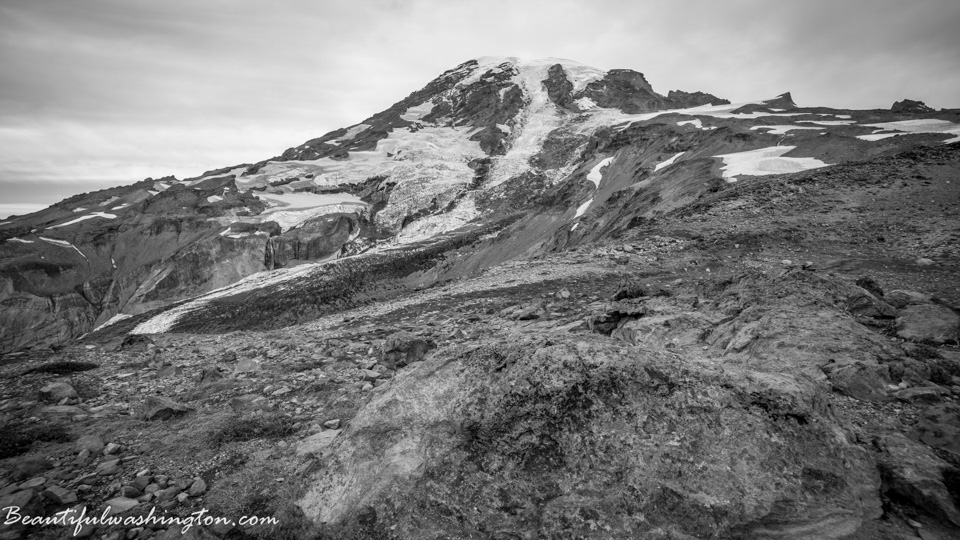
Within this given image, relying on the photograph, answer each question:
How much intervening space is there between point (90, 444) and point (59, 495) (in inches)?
68.8

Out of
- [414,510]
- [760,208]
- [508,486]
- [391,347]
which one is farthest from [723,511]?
[760,208]

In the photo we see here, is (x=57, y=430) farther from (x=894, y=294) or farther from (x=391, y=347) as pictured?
(x=894, y=294)

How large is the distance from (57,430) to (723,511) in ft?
39.6

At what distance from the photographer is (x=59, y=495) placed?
6328 mm

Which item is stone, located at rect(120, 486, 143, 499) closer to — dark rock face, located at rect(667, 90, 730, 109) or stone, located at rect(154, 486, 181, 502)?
stone, located at rect(154, 486, 181, 502)

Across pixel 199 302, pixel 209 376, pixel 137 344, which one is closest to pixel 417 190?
pixel 199 302

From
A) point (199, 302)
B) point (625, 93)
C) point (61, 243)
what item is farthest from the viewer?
point (625, 93)

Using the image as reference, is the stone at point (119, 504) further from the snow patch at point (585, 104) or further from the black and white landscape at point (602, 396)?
the snow patch at point (585, 104)

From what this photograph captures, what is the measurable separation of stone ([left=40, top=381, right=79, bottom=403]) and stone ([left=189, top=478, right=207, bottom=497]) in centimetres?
717

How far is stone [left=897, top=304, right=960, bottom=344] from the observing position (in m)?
7.85

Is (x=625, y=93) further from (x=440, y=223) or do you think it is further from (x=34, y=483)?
(x=34, y=483)

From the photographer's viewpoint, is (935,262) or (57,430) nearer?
(57,430)

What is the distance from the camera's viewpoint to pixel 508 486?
4.34 m

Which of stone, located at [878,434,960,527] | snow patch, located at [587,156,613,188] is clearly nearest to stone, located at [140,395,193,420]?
stone, located at [878,434,960,527]
